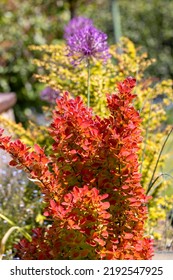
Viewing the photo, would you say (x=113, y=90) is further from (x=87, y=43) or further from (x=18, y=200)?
(x=18, y=200)

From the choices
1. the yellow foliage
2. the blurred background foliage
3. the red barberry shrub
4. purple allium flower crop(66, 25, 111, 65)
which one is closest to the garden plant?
the red barberry shrub

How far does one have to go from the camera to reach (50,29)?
9.32m

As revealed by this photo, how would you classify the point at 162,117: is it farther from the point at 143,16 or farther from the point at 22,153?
the point at 143,16

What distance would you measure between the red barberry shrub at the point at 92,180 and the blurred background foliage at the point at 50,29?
239 inches

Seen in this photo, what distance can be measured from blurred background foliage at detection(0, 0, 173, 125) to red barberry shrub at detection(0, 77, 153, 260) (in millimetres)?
6066

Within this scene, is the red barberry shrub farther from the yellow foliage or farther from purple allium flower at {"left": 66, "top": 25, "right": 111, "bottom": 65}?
the yellow foliage

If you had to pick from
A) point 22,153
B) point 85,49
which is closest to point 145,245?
point 22,153

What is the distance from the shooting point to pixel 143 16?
10688mm

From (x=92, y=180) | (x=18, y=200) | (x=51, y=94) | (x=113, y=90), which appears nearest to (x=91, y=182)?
(x=92, y=180)

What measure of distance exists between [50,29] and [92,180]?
7.02m

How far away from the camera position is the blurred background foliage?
8.93 meters

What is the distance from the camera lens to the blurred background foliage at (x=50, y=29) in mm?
8930

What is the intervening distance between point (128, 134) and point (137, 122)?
0.07m

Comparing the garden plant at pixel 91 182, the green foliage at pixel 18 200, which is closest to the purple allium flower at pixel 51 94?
the green foliage at pixel 18 200
